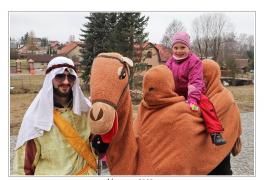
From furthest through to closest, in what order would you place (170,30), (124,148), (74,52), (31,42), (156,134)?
1. (74,52)
2. (31,42)
3. (170,30)
4. (156,134)
5. (124,148)

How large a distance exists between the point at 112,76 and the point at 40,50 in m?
4.12

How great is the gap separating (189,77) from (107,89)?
80 cm

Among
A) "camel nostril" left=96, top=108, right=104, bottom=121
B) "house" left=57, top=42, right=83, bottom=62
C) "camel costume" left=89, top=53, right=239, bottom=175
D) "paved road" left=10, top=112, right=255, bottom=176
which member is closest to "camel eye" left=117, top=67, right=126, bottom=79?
"camel costume" left=89, top=53, right=239, bottom=175

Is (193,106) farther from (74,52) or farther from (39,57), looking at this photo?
(74,52)

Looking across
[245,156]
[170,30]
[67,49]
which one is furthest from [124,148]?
[245,156]

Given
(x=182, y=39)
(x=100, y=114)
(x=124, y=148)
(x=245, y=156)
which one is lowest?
(x=245, y=156)

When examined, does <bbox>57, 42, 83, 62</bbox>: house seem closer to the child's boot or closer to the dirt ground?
the dirt ground

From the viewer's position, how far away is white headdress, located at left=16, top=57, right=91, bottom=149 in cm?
256

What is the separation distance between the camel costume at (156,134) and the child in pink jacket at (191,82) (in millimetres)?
62

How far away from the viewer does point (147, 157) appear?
2.60 meters

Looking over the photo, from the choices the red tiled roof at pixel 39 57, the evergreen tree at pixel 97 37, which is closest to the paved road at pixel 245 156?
the red tiled roof at pixel 39 57

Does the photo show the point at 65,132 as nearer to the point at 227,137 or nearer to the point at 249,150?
the point at 227,137

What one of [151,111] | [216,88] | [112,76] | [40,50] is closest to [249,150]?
[40,50]

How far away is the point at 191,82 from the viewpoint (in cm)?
277
